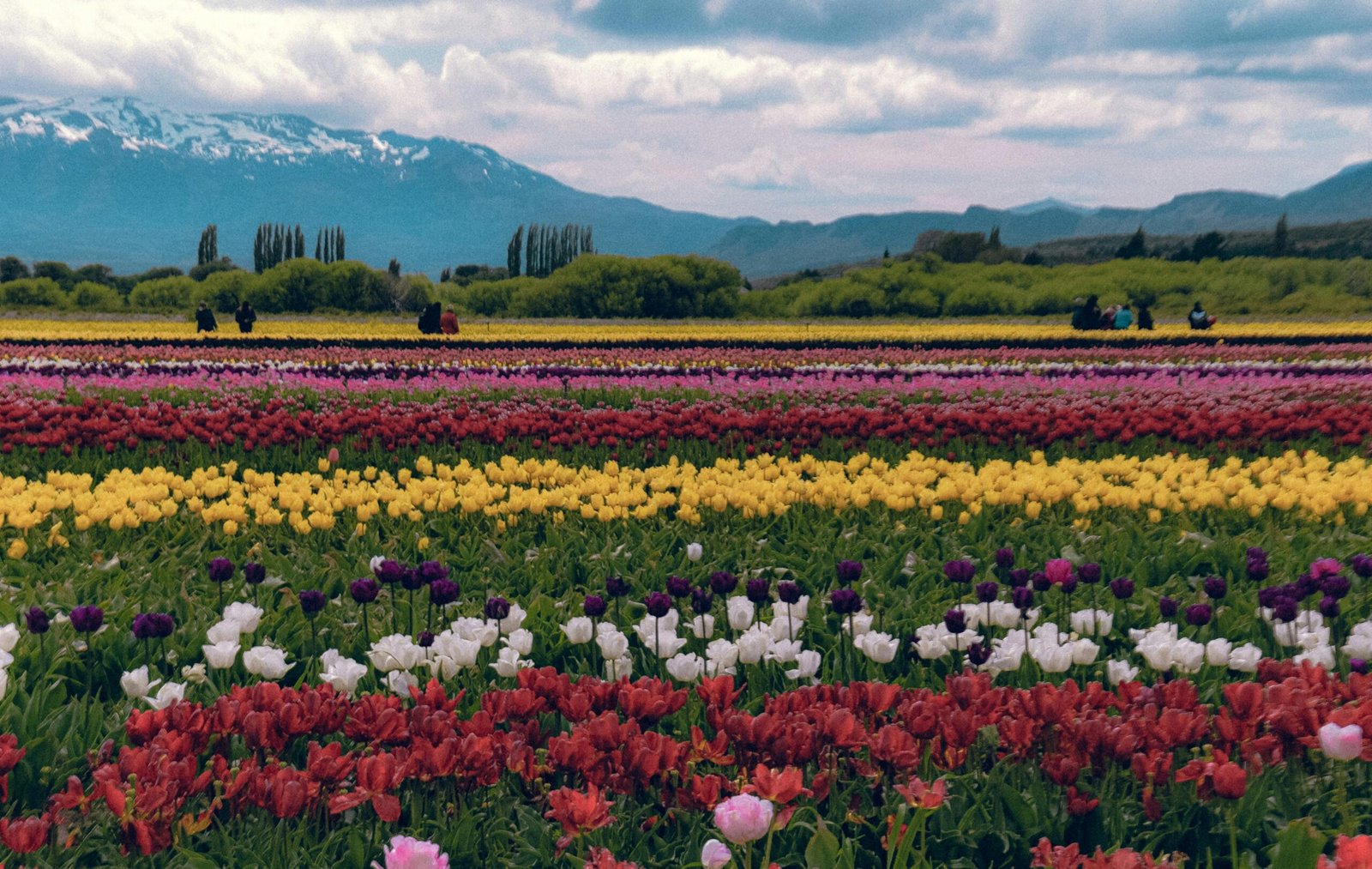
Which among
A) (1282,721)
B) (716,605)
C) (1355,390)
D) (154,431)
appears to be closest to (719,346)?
(1355,390)

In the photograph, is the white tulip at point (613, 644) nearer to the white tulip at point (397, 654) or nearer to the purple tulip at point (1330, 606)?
the white tulip at point (397, 654)

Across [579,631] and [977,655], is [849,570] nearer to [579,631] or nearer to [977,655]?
[977,655]

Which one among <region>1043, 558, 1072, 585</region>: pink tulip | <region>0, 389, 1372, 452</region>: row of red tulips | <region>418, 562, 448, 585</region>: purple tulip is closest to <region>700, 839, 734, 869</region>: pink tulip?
<region>418, 562, 448, 585</region>: purple tulip

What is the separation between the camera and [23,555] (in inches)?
231

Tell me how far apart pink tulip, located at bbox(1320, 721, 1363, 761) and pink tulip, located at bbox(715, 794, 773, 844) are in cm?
134

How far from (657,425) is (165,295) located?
5208cm

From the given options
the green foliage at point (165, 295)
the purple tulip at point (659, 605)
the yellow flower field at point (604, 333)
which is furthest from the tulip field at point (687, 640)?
the green foliage at point (165, 295)

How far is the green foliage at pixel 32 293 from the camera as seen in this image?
53.6 meters

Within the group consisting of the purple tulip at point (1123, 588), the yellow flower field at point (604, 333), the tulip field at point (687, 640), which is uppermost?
the yellow flower field at point (604, 333)

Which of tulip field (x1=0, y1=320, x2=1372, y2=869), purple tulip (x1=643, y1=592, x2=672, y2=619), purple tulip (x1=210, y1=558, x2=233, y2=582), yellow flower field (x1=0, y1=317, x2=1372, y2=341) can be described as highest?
yellow flower field (x1=0, y1=317, x2=1372, y2=341)

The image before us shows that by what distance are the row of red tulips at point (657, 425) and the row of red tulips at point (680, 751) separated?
6.14 m

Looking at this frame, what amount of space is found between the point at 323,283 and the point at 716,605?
50938mm

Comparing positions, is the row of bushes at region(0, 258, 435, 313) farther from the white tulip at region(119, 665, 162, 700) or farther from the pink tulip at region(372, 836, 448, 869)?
the pink tulip at region(372, 836, 448, 869)

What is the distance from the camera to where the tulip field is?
104 inches
